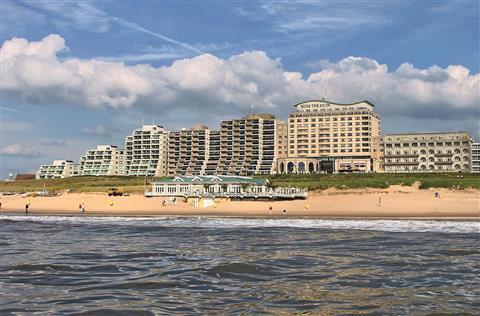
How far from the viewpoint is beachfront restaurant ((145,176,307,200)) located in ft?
230

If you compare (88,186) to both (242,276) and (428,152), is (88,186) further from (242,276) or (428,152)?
(242,276)

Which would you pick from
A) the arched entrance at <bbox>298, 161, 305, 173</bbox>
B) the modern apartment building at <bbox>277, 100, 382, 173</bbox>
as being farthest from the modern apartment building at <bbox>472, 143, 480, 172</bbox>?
the arched entrance at <bbox>298, 161, 305, 173</bbox>

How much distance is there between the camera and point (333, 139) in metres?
164

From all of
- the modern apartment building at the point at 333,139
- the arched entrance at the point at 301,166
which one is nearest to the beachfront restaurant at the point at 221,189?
the arched entrance at the point at 301,166

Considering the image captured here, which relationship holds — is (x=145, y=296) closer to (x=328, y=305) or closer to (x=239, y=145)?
(x=328, y=305)

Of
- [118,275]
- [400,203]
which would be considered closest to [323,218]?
[400,203]

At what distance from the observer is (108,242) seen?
28281 millimetres

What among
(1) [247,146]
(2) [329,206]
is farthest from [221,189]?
(1) [247,146]

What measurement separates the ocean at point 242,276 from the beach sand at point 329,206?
25.6 metres

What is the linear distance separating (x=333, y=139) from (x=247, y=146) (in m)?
30.9

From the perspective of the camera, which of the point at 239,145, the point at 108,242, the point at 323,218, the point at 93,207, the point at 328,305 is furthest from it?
the point at 239,145

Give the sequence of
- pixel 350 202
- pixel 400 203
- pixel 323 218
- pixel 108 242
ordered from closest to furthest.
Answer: pixel 108 242 < pixel 323 218 < pixel 400 203 < pixel 350 202

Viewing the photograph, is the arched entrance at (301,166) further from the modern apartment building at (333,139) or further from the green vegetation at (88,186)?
the green vegetation at (88,186)

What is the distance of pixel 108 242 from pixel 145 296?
51.2 ft
